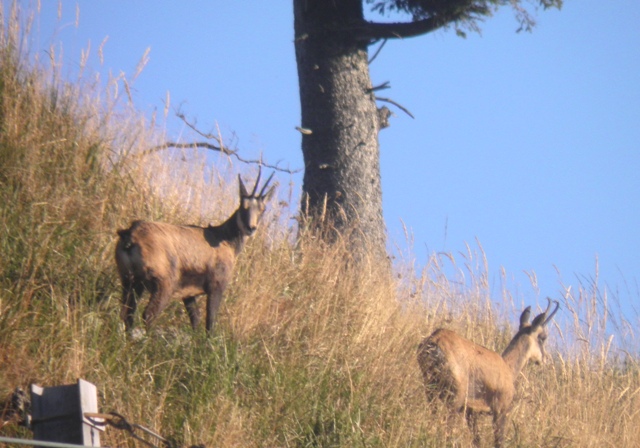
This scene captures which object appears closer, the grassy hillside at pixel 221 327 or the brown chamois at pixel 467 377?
the grassy hillside at pixel 221 327

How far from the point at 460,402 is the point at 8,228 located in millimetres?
3727

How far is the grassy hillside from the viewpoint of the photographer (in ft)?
20.9

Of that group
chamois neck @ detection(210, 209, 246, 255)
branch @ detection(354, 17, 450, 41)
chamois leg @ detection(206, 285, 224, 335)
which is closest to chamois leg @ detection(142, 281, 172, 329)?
chamois leg @ detection(206, 285, 224, 335)

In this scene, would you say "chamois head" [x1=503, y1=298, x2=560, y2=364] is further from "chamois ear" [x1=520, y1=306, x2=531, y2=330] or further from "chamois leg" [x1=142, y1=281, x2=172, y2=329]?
"chamois leg" [x1=142, y1=281, x2=172, y2=329]

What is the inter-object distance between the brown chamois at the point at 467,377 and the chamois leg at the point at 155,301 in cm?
227

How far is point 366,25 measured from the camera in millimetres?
12070

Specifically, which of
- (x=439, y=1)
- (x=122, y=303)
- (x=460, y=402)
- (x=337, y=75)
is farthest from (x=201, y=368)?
(x=439, y=1)

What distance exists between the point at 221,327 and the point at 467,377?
2048 mm

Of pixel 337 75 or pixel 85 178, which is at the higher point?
pixel 337 75

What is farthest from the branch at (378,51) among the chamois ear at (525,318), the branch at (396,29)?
the chamois ear at (525,318)

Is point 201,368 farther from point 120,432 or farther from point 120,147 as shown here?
point 120,147

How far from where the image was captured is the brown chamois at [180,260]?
22.2ft

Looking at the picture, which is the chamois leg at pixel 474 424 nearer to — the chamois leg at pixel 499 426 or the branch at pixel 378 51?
the chamois leg at pixel 499 426

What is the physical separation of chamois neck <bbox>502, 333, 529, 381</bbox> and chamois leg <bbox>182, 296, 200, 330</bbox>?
3.08 m
